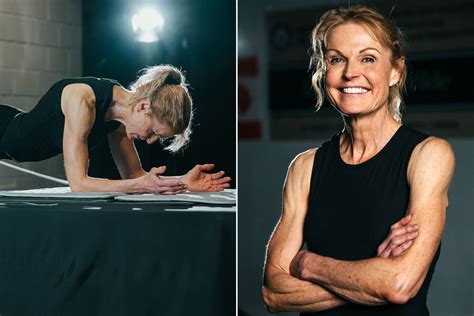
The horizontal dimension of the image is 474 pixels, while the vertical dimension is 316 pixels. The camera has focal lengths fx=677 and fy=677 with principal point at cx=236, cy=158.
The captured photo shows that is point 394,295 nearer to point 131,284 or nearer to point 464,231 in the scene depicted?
point 464,231

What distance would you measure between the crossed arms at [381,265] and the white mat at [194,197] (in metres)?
0.36

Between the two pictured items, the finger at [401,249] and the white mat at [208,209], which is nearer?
the finger at [401,249]

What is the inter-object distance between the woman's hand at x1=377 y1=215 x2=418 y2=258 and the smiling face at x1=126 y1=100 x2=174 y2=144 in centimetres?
100

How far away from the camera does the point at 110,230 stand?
265cm

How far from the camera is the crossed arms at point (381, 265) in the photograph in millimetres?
2018

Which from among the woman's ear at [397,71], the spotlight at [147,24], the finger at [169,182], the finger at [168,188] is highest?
the spotlight at [147,24]

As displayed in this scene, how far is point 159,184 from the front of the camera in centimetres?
266

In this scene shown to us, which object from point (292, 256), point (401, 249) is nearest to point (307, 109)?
point (292, 256)

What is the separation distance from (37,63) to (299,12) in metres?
1.13

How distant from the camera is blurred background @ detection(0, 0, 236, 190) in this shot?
260cm

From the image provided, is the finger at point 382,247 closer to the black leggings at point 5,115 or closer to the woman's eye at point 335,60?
the woman's eye at point 335,60

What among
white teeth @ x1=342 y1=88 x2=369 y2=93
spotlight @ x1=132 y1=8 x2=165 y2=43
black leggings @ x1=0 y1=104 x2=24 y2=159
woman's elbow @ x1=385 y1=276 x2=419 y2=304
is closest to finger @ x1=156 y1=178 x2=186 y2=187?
spotlight @ x1=132 y1=8 x2=165 y2=43

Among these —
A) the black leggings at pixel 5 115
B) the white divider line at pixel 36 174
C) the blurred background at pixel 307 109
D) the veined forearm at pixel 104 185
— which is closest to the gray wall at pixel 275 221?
the blurred background at pixel 307 109

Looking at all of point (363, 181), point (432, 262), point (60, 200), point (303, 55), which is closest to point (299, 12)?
point (303, 55)
